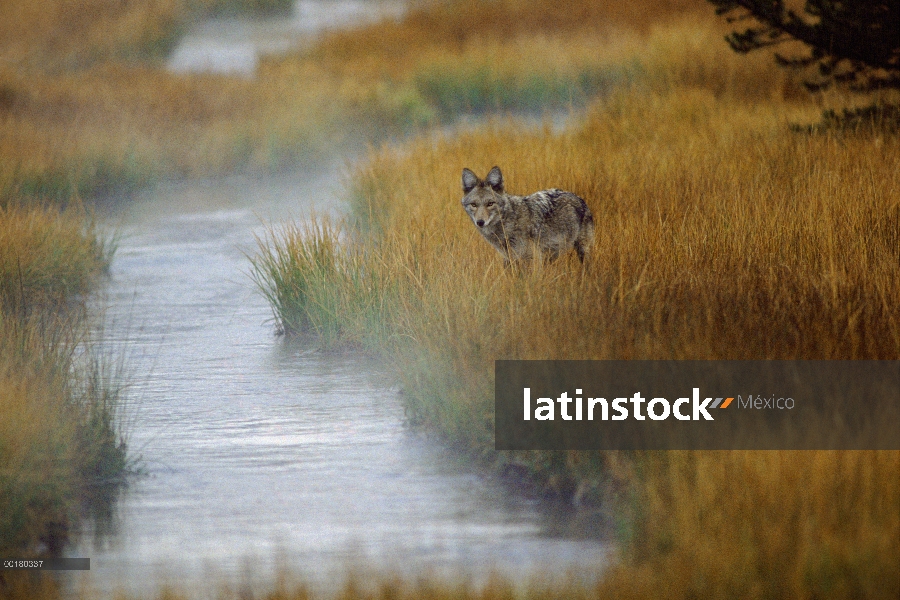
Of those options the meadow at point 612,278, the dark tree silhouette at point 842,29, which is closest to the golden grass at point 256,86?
the meadow at point 612,278

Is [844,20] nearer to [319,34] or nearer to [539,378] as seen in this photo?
[539,378]

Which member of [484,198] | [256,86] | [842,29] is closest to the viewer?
[484,198]

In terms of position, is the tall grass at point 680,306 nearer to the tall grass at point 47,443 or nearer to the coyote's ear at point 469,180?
the coyote's ear at point 469,180

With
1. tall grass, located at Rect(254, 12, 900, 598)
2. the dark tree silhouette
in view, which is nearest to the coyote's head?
tall grass, located at Rect(254, 12, 900, 598)

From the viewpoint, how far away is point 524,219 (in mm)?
8125

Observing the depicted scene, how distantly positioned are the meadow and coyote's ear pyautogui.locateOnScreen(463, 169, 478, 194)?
0.47 meters

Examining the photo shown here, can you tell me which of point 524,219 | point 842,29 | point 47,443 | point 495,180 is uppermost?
point 842,29

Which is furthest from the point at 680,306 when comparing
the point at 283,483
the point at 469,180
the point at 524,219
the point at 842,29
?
the point at 842,29

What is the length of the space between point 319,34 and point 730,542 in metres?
28.6

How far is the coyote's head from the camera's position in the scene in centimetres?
783
